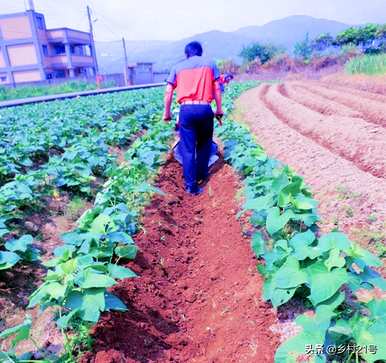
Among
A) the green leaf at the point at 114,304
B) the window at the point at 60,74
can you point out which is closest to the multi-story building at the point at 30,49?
the window at the point at 60,74

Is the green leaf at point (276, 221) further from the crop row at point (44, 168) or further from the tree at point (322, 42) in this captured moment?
the tree at point (322, 42)

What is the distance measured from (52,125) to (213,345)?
786 cm

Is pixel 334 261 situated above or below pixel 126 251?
above

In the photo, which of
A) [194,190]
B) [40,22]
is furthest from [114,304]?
[40,22]

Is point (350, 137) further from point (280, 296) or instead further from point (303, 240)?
point (280, 296)

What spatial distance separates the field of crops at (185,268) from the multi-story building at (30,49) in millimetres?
41342

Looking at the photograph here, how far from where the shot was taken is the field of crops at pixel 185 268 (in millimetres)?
1822

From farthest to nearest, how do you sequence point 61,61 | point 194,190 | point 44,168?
point 61,61 → point 44,168 → point 194,190

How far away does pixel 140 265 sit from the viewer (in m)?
2.94

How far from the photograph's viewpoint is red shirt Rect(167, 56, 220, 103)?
15.0 ft

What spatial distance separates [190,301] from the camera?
9.07ft

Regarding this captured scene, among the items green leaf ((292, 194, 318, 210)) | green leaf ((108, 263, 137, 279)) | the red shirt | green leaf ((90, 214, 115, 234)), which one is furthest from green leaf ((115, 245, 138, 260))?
the red shirt

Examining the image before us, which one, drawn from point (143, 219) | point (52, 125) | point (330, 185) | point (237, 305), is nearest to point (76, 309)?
point (237, 305)

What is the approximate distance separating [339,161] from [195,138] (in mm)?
2267
